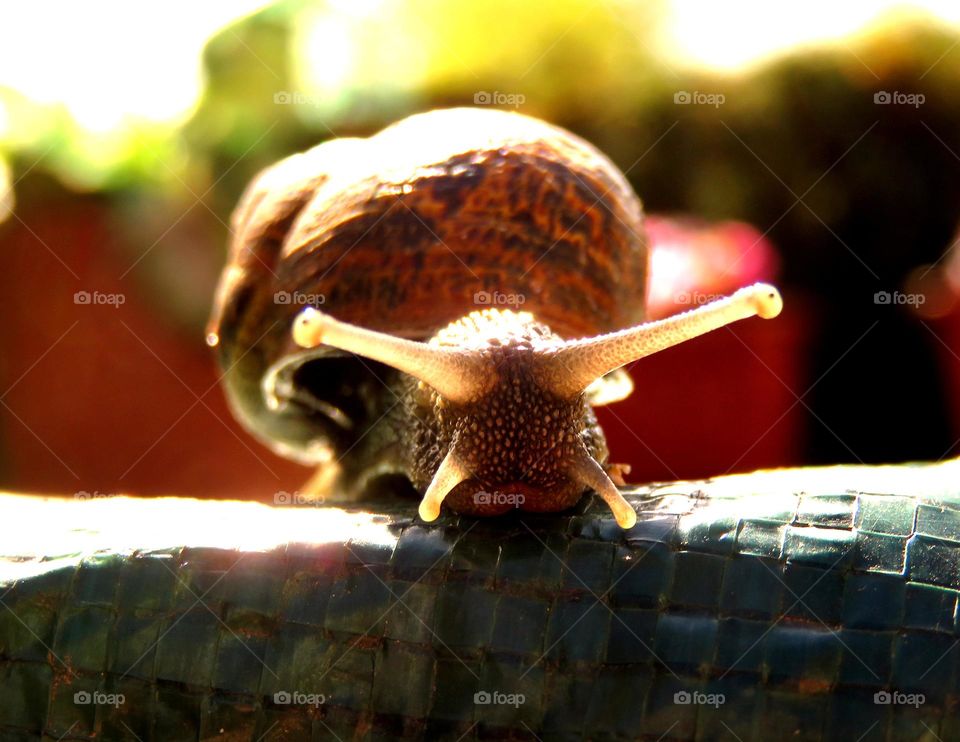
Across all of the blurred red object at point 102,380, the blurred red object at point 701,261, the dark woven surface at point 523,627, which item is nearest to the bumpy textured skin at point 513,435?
the dark woven surface at point 523,627

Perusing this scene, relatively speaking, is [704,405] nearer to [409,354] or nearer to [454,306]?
[454,306]

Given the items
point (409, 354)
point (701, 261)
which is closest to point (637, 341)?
point (409, 354)

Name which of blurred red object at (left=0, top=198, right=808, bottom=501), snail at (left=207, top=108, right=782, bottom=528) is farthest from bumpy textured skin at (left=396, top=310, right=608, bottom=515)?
blurred red object at (left=0, top=198, right=808, bottom=501)

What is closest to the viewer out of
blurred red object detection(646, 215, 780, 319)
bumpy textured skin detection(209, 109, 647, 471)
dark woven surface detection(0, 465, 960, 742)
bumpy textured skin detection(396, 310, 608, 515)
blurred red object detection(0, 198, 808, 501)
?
dark woven surface detection(0, 465, 960, 742)

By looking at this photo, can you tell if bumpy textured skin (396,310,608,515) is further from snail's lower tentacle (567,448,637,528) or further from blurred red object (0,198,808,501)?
blurred red object (0,198,808,501)

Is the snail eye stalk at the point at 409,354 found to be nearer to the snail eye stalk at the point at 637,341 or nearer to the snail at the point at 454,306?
the snail at the point at 454,306

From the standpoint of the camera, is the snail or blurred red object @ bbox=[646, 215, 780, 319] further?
blurred red object @ bbox=[646, 215, 780, 319]

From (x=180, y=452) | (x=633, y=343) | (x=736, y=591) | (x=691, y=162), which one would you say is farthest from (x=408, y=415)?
(x=691, y=162)

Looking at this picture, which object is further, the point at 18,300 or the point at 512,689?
the point at 18,300

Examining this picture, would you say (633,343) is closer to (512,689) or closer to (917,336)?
(512,689)
